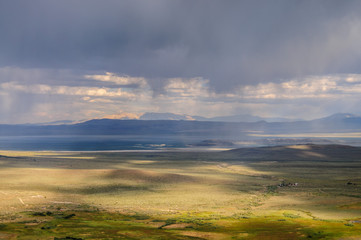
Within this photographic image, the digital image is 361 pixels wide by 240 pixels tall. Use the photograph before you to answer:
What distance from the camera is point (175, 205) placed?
49.3m

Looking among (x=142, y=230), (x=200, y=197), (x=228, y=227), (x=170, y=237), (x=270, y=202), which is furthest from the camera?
(x=200, y=197)

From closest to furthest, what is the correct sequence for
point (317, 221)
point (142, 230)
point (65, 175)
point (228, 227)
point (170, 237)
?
1. point (170, 237)
2. point (142, 230)
3. point (228, 227)
4. point (317, 221)
5. point (65, 175)

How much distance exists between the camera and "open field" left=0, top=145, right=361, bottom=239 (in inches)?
1320

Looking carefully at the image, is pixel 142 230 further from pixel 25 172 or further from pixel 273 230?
pixel 25 172

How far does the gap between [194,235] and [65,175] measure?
155 ft

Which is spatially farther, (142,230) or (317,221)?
(317,221)

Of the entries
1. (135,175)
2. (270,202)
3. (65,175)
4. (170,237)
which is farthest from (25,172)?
(170,237)

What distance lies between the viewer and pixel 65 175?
74062 millimetres

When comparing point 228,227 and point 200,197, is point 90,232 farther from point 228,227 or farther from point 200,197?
point 200,197

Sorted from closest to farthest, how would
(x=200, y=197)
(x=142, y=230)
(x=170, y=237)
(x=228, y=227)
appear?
1. (x=170, y=237)
2. (x=142, y=230)
3. (x=228, y=227)
4. (x=200, y=197)

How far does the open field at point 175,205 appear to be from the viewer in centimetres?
3353

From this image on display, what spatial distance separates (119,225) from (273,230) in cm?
1428

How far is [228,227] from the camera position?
36.4 metres

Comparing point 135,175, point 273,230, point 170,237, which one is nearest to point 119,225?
point 170,237
